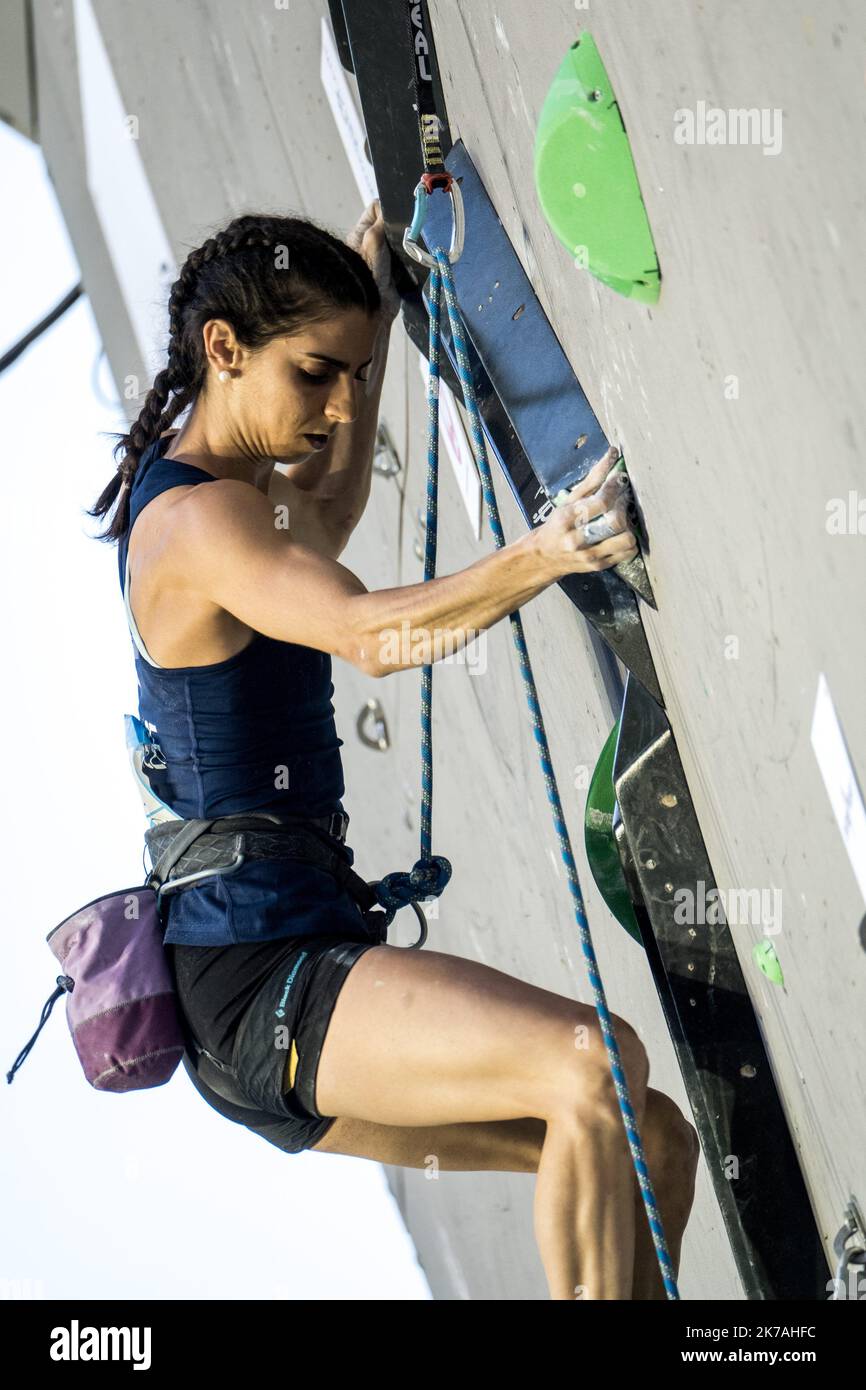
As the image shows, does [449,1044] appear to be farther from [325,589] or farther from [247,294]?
[247,294]

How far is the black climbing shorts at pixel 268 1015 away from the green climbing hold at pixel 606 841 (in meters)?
0.34

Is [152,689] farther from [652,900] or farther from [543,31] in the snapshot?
[543,31]

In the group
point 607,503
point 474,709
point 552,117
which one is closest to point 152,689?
point 607,503

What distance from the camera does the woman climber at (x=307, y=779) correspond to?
1.17 metres

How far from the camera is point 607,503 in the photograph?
121 centimetres

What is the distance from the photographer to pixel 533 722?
126 cm

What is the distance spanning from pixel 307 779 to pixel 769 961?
46 centimetres

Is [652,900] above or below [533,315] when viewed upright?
below

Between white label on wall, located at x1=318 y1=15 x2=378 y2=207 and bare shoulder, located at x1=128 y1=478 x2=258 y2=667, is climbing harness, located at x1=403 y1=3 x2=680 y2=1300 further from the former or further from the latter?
white label on wall, located at x1=318 y1=15 x2=378 y2=207

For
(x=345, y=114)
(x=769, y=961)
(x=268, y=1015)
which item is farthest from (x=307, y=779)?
(x=345, y=114)

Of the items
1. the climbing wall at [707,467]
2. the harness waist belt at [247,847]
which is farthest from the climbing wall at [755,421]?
the harness waist belt at [247,847]

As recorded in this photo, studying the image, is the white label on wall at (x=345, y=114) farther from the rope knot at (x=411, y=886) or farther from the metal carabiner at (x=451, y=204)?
the rope knot at (x=411, y=886)

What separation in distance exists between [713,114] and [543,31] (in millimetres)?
440

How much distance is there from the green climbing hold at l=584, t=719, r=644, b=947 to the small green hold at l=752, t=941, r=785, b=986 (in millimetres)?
260
